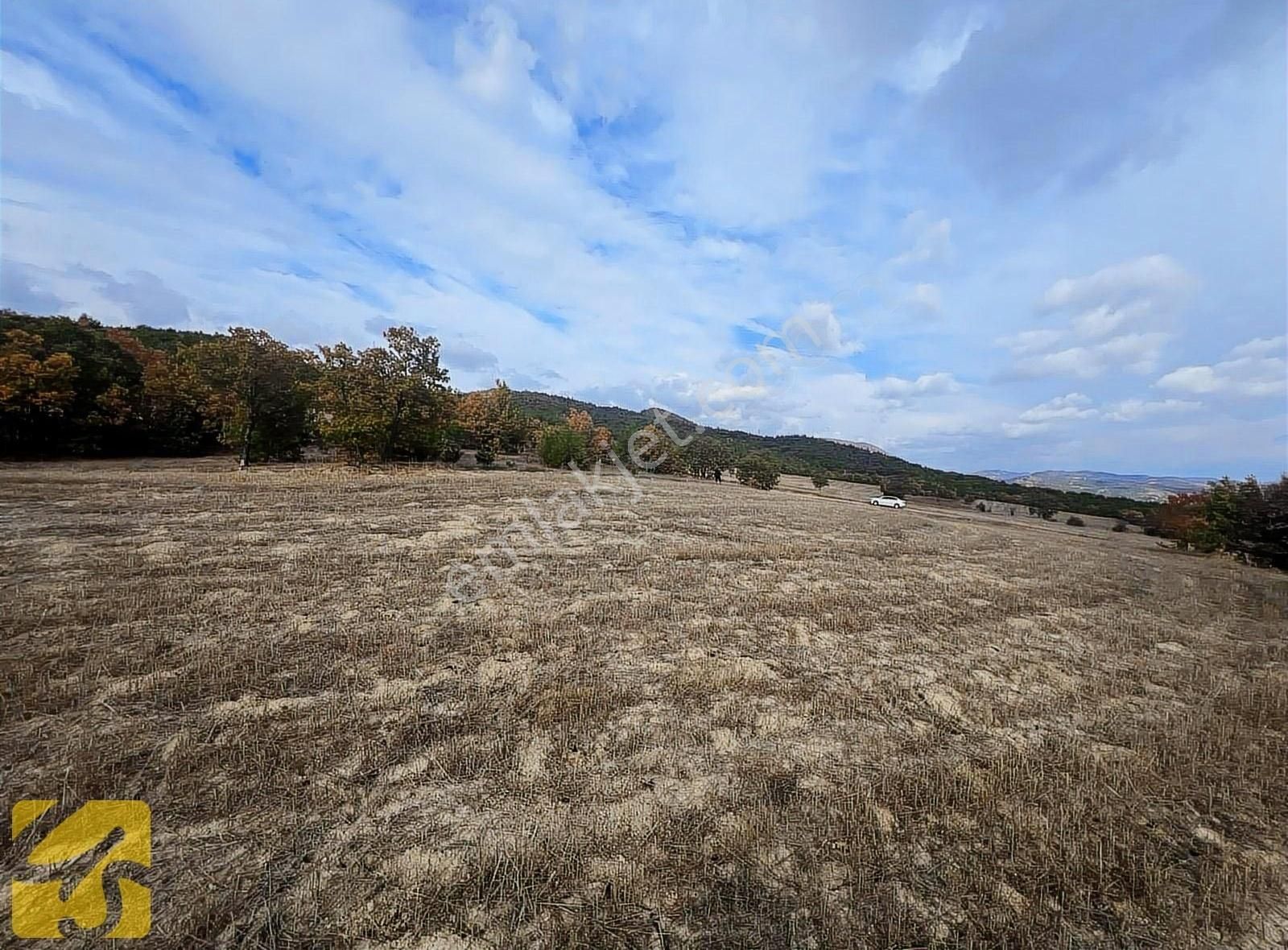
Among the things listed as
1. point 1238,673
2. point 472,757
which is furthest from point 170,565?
point 1238,673

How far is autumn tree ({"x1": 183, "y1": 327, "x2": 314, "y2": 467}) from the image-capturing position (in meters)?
30.3

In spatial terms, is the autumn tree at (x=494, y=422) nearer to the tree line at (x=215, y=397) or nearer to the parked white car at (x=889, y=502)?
the tree line at (x=215, y=397)

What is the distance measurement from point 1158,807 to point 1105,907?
2.09 metres

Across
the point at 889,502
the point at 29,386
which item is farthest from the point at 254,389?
the point at 889,502

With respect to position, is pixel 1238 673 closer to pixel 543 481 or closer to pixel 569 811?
pixel 569 811

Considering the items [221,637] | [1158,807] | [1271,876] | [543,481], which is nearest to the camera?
[1271,876]

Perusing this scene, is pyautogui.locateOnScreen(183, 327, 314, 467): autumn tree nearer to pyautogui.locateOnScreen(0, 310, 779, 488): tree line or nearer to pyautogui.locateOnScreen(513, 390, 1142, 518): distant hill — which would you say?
pyautogui.locateOnScreen(0, 310, 779, 488): tree line

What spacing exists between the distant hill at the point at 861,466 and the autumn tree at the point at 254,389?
33.7 m

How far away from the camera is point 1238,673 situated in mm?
8680

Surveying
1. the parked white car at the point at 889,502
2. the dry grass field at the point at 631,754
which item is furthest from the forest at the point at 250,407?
the dry grass field at the point at 631,754

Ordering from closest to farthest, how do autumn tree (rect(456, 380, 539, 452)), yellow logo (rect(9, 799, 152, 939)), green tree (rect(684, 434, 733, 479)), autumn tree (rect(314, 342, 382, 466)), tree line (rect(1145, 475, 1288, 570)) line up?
yellow logo (rect(9, 799, 152, 939)), tree line (rect(1145, 475, 1288, 570)), autumn tree (rect(314, 342, 382, 466)), autumn tree (rect(456, 380, 539, 452)), green tree (rect(684, 434, 733, 479))

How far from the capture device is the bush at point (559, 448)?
53781 mm

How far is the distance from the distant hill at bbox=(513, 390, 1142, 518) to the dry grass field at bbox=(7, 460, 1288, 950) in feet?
201

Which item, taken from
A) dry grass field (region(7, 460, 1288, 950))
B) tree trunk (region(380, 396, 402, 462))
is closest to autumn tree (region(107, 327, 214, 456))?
tree trunk (region(380, 396, 402, 462))
